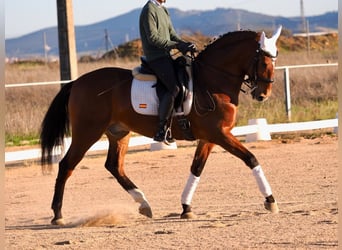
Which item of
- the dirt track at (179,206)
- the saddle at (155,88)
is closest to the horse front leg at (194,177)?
the dirt track at (179,206)

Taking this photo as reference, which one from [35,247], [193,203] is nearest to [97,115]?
[193,203]

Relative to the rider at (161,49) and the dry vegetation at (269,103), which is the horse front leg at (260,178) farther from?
the dry vegetation at (269,103)

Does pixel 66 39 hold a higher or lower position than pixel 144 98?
lower

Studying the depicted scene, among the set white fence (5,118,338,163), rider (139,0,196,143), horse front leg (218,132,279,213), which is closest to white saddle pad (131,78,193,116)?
rider (139,0,196,143)

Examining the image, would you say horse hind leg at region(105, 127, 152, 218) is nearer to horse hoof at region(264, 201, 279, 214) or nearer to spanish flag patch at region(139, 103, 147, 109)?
spanish flag patch at region(139, 103, 147, 109)

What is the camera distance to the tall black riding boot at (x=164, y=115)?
10859 millimetres

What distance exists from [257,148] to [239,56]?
6.86 meters

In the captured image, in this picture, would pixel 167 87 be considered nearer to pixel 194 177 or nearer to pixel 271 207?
pixel 194 177

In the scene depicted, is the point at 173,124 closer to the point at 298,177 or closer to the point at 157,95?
the point at 157,95

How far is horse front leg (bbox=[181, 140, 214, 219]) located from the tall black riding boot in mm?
427

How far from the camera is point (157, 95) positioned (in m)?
11.1

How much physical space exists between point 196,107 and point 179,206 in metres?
1.47

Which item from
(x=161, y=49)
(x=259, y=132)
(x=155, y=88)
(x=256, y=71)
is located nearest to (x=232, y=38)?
(x=256, y=71)

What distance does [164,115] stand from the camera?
35.8 ft
